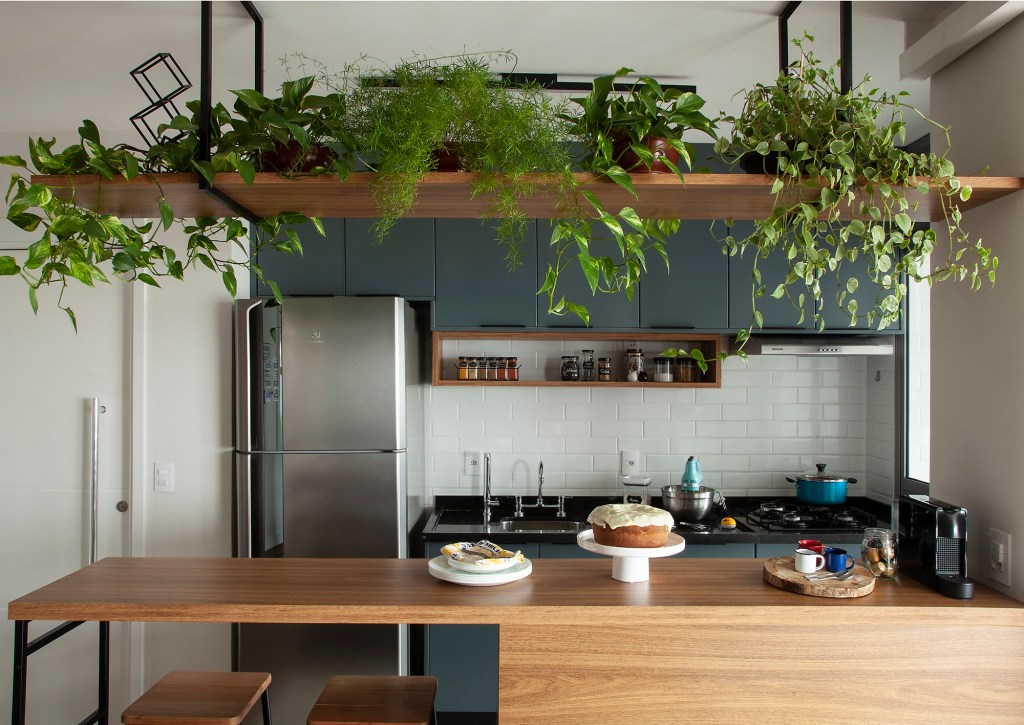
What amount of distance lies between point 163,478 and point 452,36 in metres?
2.34

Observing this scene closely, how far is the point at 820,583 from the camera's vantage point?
1.86m

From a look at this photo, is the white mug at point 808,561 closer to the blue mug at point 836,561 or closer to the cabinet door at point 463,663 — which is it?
the blue mug at point 836,561

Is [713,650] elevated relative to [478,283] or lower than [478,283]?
lower

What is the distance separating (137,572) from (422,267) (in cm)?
192

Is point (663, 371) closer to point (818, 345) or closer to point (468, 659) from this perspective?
point (818, 345)

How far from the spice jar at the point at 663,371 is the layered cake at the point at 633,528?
192 cm

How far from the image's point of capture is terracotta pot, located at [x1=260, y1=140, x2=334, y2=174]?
1.74m

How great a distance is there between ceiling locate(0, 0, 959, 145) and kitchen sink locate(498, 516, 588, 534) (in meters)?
2.07

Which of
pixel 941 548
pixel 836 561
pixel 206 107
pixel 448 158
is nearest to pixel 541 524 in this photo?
pixel 836 561

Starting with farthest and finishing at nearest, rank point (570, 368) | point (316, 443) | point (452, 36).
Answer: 1. point (570, 368)
2. point (316, 443)
3. point (452, 36)

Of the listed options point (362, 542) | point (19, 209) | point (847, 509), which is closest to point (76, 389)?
point (362, 542)

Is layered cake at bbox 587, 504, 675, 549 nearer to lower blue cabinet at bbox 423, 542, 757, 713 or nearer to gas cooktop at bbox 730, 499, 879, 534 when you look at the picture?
lower blue cabinet at bbox 423, 542, 757, 713

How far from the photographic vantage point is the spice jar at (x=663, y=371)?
3.81 meters

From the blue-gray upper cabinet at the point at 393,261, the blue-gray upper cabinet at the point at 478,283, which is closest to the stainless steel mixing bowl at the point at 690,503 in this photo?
the blue-gray upper cabinet at the point at 478,283
